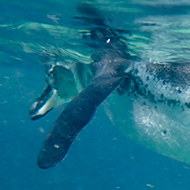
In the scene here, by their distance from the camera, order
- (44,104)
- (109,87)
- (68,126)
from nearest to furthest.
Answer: (68,126) < (109,87) < (44,104)

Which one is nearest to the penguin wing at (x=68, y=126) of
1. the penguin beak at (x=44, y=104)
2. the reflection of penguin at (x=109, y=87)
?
the reflection of penguin at (x=109, y=87)

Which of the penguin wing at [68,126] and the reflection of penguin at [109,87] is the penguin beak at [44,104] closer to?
the reflection of penguin at [109,87]

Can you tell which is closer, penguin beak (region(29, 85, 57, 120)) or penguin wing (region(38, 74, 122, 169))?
penguin wing (region(38, 74, 122, 169))

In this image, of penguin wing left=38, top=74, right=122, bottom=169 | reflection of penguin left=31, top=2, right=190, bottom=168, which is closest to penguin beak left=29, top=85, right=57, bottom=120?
reflection of penguin left=31, top=2, right=190, bottom=168

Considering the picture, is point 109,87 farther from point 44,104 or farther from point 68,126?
point 44,104

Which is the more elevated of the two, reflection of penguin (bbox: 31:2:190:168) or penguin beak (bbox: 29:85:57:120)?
reflection of penguin (bbox: 31:2:190:168)

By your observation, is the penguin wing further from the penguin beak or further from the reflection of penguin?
the penguin beak

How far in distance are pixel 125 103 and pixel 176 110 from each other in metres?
1.40

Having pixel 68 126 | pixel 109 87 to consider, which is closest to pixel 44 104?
pixel 109 87

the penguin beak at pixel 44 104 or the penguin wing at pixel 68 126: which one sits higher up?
the penguin wing at pixel 68 126

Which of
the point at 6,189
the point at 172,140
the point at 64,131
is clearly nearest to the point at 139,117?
the point at 172,140

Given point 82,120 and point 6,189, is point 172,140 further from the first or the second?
point 6,189

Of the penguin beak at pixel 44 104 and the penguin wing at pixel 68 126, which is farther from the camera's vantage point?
the penguin beak at pixel 44 104

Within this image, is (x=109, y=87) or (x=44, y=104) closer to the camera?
(x=109, y=87)
